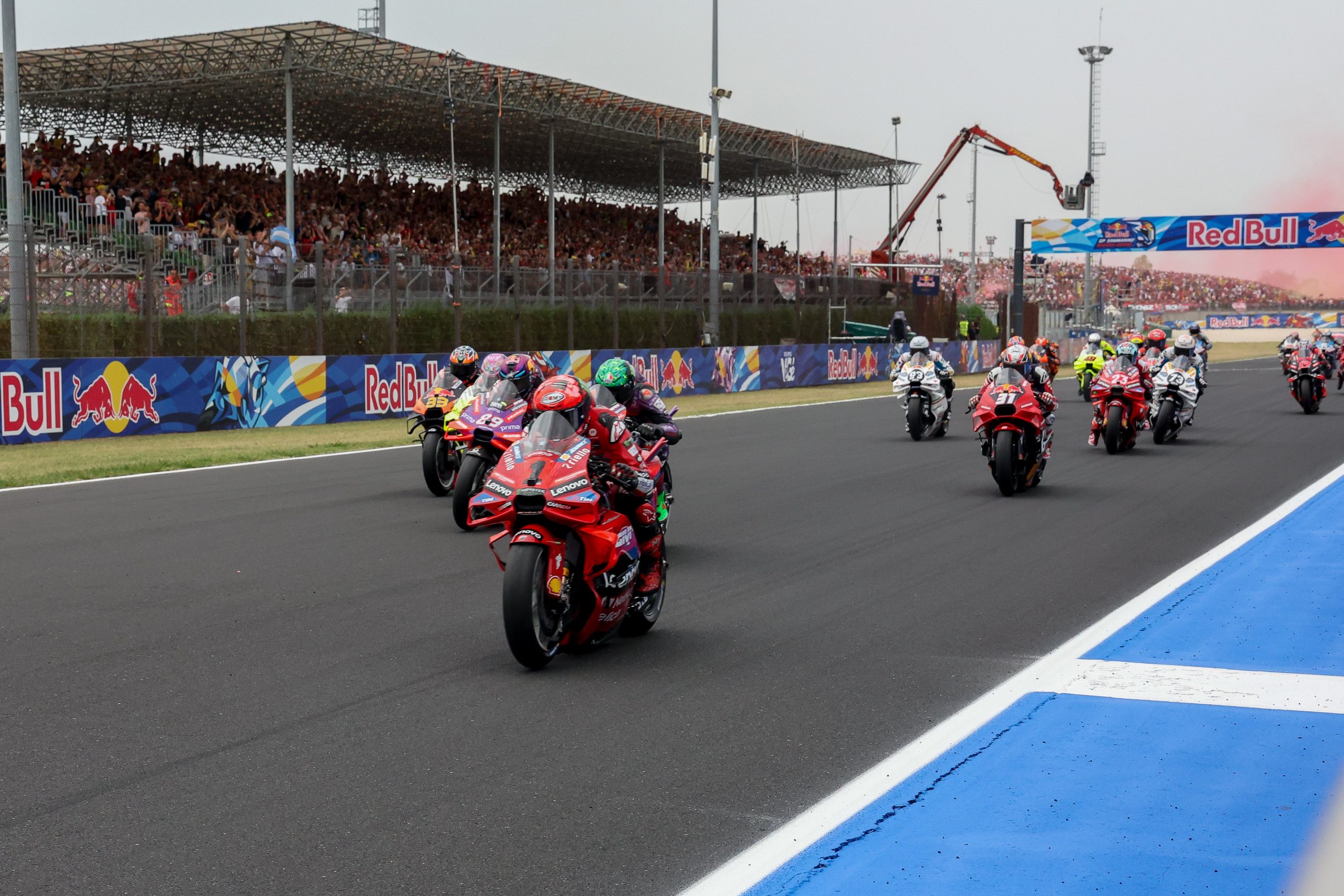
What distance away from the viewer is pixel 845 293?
40156 millimetres

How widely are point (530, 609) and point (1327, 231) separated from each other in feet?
176

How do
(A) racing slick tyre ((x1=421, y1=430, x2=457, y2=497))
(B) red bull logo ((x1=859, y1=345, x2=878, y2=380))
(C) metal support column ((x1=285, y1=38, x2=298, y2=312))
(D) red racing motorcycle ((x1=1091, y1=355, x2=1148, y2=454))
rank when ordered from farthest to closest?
(B) red bull logo ((x1=859, y1=345, x2=878, y2=380)), (C) metal support column ((x1=285, y1=38, x2=298, y2=312)), (D) red racing motorcycle ((x1=1091, y1=355, x2=1148, y2=454)), (A) racing slick tyre ((x1=421, y1=430, x2=457, y2=497))

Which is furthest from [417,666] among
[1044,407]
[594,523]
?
[1044,407]

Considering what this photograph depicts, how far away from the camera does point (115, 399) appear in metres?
18.6

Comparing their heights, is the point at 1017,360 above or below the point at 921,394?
above

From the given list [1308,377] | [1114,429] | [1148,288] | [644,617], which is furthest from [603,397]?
[1148,288]

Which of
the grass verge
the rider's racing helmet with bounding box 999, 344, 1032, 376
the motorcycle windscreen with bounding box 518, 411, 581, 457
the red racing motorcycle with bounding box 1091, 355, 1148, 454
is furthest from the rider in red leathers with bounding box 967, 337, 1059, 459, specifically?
the motorcycle windscreen with bounding box 518, 411, 581, 457

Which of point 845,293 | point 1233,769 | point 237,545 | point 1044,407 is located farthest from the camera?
point 845,293

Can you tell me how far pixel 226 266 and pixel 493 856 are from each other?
1826 centimetres

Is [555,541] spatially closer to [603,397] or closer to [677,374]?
[603,397]

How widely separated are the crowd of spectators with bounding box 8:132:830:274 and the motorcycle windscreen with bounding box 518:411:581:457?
16.0 m

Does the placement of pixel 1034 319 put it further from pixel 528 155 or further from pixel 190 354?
pixel 190 354

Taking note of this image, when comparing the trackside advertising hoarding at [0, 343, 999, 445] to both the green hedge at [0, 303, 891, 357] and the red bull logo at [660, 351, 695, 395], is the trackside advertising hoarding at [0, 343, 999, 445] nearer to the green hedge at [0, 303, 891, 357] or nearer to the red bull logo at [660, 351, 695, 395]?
the green hedge at [0, 303, 891, 357]

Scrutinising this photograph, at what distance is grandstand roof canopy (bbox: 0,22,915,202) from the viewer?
106ft
